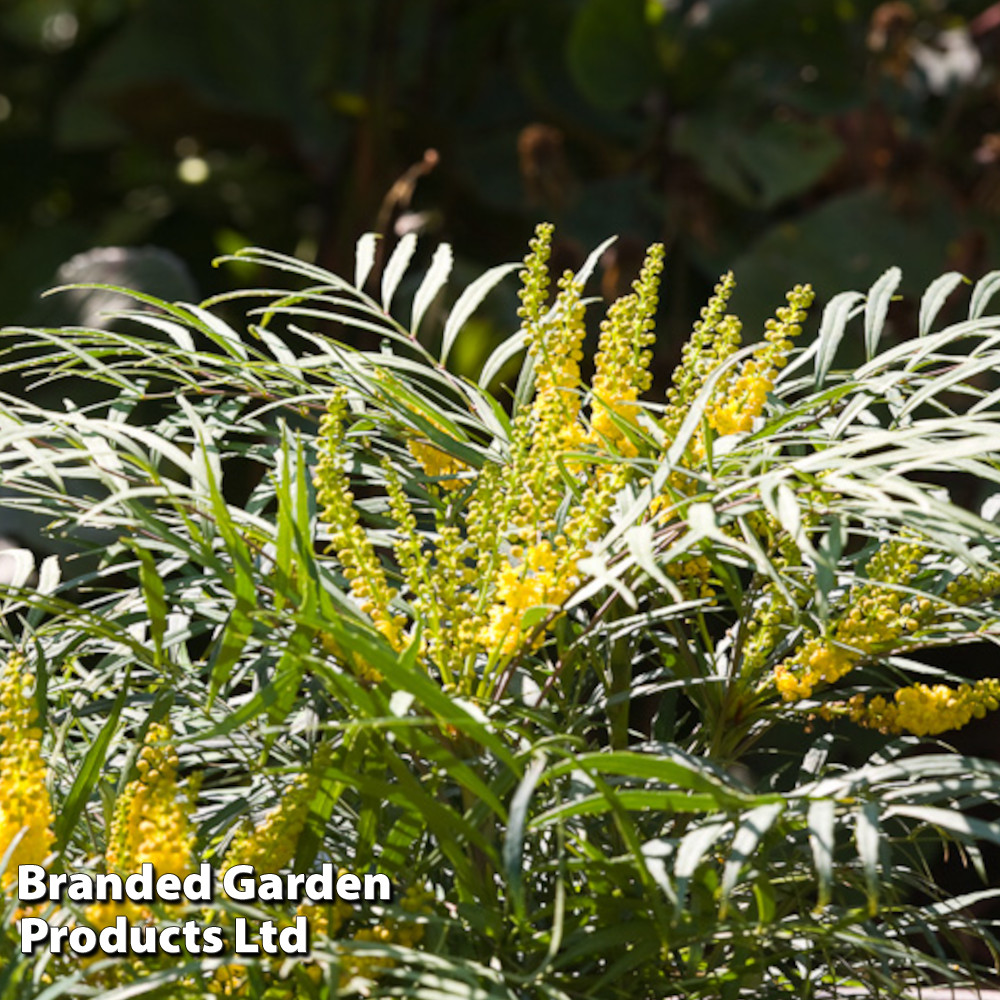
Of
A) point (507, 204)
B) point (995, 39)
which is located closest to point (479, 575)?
point (507, 204)

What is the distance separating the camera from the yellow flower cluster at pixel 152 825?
32 centimetres

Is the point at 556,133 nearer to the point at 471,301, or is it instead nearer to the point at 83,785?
the point at 471,301

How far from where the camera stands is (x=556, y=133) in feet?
6.39

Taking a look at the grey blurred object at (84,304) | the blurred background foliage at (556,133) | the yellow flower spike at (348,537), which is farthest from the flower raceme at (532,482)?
the blurred background foliage at (556,133)

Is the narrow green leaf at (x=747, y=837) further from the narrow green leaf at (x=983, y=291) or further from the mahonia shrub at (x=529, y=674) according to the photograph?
the narrow green leaf at (x=983, y=291)

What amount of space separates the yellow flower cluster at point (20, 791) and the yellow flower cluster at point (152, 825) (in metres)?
0.02

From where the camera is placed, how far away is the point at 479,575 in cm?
38

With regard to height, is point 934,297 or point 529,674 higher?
point 934,297

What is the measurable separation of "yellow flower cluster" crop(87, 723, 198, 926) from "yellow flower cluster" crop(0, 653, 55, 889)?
18 mm

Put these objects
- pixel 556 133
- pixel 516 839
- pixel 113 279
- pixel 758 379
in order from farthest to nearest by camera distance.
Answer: pixel 556 133
pixel 113 279
pixel 758 379
pixel 516 839

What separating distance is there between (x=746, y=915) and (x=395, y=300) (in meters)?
1.24

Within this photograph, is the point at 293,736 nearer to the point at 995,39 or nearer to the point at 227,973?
the point at 227,973

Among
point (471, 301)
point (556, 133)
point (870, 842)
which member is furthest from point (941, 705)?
point (556, 133)

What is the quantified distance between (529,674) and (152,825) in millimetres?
128
